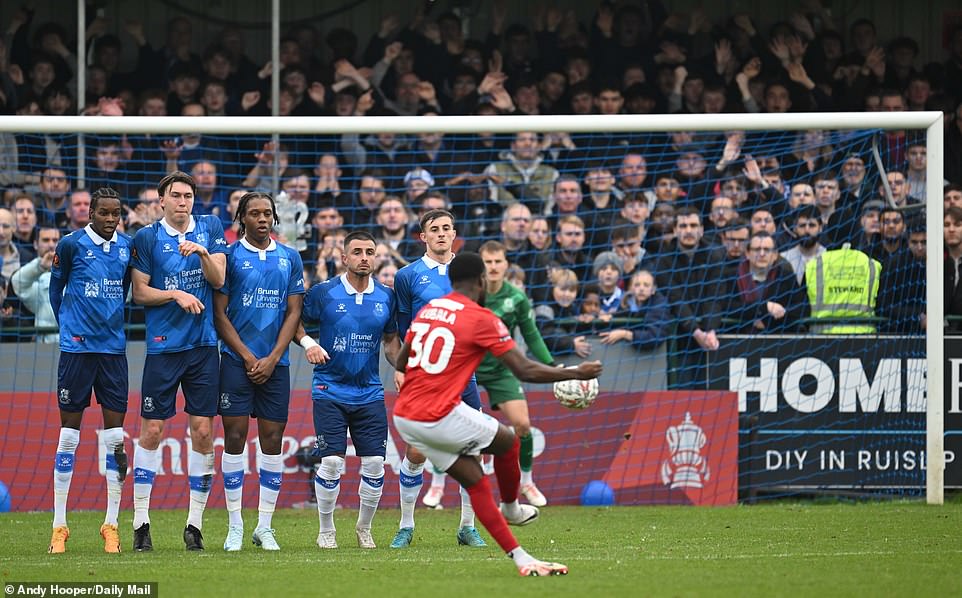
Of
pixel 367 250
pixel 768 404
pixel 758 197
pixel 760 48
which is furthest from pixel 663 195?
pixel 367 250

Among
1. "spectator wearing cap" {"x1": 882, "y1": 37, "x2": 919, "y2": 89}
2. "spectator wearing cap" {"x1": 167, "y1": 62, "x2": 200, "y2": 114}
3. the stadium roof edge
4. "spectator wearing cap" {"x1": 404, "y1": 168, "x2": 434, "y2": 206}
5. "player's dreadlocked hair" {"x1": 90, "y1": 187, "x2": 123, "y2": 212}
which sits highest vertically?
"spectator wearing cap" {"x1": 882, "y1": 37, "x2": 919, "y2": 89}

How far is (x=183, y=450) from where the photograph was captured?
42.7 feet

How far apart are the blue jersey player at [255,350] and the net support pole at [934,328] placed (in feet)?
20.4

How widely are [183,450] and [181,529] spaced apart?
1943 mm

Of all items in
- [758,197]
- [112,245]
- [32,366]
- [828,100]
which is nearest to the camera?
[112,245]

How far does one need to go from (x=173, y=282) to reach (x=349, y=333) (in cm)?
130

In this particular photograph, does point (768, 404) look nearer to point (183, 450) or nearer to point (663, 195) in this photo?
point (663, 195)

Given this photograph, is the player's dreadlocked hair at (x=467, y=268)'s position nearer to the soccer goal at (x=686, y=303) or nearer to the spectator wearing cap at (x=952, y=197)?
the soccer goal at (x=686, y=303)

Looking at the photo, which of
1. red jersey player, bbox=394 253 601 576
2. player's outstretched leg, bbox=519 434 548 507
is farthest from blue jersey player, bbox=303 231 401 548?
red jersey player, bbox=394 253 601 576

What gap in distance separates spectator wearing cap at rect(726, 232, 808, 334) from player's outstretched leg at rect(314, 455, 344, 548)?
17.9ft

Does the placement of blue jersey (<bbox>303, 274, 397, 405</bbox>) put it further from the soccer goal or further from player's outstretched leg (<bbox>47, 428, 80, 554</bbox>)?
the soccer goal

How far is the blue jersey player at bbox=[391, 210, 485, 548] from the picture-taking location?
994 cm

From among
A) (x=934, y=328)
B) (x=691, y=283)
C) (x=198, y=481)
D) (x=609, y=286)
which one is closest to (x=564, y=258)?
(x=609, y=286)

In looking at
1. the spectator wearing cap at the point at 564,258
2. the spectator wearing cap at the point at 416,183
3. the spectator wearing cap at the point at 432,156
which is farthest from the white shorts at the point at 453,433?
the spectator wearing cap at the point at 432,156
